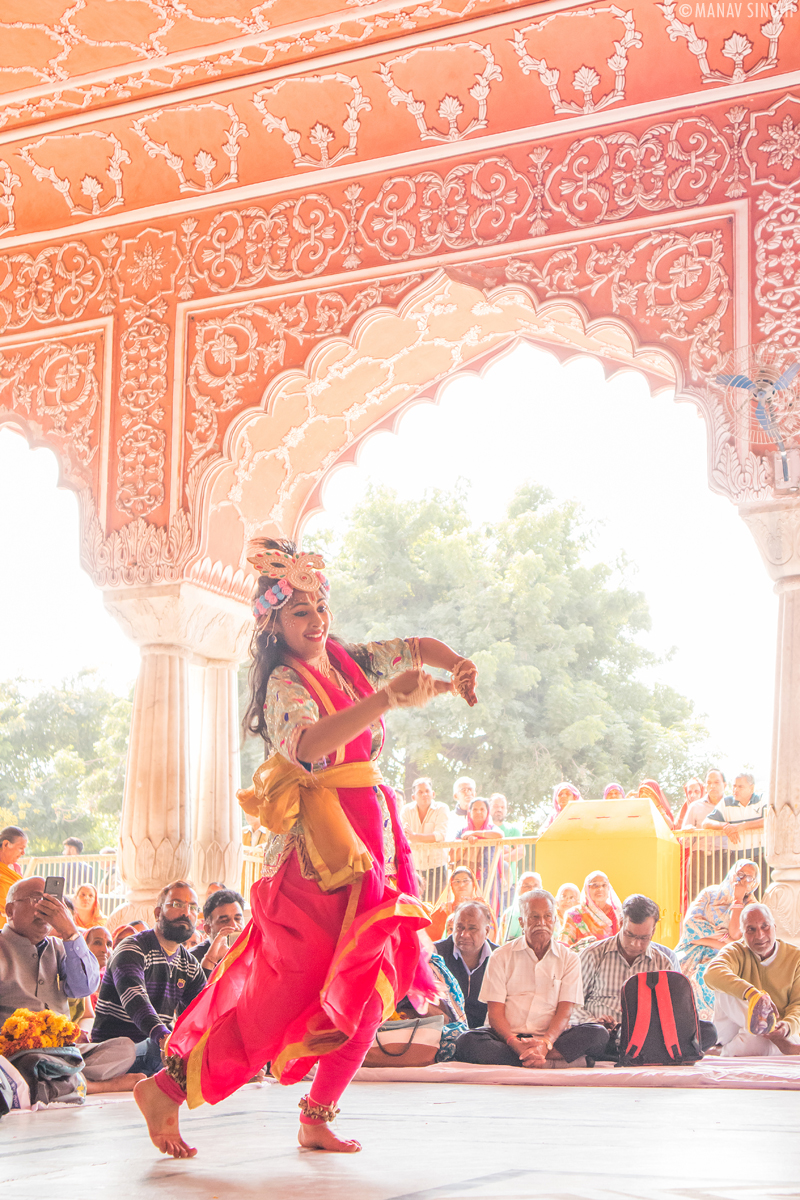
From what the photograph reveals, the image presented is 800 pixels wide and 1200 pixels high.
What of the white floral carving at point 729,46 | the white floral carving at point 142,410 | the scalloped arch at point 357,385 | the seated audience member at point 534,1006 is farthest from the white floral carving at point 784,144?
the seated audience member at point 534,1006

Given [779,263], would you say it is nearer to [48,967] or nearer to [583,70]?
[583,70]

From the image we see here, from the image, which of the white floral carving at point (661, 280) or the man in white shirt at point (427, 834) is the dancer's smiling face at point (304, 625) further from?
the man in white shirt at point (427, 834)

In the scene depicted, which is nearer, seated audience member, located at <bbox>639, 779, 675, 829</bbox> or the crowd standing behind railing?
the crowd standing behind railing

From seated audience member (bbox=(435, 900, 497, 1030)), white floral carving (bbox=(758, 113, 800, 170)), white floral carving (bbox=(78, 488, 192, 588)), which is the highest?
white floral carving (bbox=(758, 113, 800, 170))

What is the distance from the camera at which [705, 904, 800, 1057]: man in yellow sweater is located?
16.5 feet

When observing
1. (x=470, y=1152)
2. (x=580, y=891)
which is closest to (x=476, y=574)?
(x=580, y=891)

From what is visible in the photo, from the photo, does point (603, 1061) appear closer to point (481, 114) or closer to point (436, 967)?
point (436, 967)

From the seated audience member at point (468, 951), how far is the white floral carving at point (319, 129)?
400cm

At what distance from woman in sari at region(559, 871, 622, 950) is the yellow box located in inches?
28.0

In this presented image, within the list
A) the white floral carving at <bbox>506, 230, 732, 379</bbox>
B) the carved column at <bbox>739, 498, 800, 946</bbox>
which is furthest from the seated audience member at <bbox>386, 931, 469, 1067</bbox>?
the white floral carving at <bbox>506, 230, 732, 379</bbox>

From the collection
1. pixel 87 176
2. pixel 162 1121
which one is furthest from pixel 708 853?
pixel 162 1121

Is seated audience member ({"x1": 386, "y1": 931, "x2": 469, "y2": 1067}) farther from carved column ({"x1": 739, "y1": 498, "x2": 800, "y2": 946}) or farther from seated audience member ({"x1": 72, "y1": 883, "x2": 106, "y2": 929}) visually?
seated audience member ({"x1": 72, "y1": 883, "x2": 106, "y2": 929})

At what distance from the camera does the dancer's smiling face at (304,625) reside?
2834 mm

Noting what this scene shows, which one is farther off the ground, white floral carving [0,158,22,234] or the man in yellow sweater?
white floral carving [0,158,22,234]
